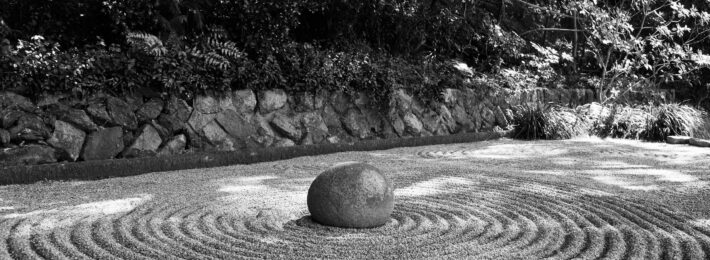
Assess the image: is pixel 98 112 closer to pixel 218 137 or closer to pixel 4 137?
pixel 4 137

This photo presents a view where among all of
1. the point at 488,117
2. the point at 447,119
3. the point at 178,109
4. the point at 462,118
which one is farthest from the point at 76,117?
the point at 488,117

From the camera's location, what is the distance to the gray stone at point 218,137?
715 cm

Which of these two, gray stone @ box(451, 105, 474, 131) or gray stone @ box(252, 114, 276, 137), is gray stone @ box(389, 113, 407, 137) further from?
gray stone @ box(252, 114, 276, 137)

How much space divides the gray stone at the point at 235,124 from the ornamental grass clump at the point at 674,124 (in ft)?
22.9

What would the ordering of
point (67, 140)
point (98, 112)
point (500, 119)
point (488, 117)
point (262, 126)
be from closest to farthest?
point (67, 140) < point (98, 112) < point (262, 126) < point (488, 117) < point (500, 119)

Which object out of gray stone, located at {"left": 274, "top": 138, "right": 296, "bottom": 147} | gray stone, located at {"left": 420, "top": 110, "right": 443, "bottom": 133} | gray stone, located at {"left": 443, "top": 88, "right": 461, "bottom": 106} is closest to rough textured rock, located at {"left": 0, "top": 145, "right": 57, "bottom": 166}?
gray stone, located at {"left": 274, "top": 138, "right": 296, "bottom": 147}

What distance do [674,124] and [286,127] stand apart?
6.81 meters

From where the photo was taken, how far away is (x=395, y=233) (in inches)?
140

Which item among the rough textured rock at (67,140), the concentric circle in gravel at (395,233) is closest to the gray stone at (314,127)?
the rough textured rock at (67,140)

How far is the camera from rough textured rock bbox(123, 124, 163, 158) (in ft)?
21.2

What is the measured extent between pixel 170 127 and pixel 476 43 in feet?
24.1

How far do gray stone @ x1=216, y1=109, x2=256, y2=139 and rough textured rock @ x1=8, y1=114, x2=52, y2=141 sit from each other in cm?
202

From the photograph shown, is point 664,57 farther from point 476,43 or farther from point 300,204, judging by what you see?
point 300,204

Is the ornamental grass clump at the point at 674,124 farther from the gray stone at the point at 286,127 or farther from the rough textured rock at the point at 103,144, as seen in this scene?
the rough textured rock at the point at 103,144
